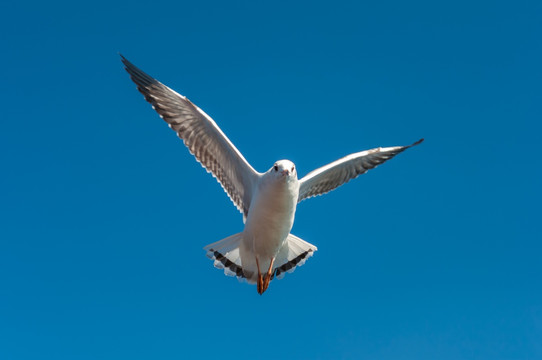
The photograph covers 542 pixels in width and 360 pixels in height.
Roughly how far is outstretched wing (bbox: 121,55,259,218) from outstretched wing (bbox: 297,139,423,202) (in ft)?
Result: 3.33

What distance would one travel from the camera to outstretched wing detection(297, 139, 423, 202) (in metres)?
10.2

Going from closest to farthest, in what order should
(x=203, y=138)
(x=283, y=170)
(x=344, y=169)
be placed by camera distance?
(x=283, y=170)
(x=203, y=138)
(x=344, y=169)

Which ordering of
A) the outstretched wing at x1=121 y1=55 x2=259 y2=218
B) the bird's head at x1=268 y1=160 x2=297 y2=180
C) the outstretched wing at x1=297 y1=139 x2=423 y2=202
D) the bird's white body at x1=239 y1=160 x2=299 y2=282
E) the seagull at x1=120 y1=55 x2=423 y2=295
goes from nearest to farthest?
the bird's head at x1=268 y1=160 x2=297 y2=180 < the bird's white body at x1=239 y1=160 x2=299 y2=282 < the seagull at x1=120 y1=55 x2=423 y2=295 < the outstretched wing at x1=121 y1=55 x2=259 y2=218 < the outstretched wing at x1=297 y1=139 x2=423 y2=202

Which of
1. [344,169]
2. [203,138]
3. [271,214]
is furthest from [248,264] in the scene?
[344,169]

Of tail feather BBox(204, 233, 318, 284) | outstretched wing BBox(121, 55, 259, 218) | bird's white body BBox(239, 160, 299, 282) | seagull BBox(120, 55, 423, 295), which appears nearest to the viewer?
bird's white body BBox(239, 160, 299, 282)

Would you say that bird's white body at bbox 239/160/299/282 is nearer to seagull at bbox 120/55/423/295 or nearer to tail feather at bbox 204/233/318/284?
seagull at bbox 120/55/423/295

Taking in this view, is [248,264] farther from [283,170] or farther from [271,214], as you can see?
[283,170]

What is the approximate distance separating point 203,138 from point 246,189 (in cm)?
108

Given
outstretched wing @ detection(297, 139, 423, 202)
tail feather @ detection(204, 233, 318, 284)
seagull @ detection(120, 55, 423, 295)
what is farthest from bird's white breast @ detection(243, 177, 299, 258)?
outstretched wing @ detection(297, 139, 423, 202)

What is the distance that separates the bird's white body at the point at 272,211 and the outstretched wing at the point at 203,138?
66 cm

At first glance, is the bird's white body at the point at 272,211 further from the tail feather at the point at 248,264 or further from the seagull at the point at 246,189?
the tail feather at the point at 248,264

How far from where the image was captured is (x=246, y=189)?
32.7 feet

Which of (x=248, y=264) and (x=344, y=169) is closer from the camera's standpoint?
(x=248, y=264)

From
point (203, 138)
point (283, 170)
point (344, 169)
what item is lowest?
point (283, 170)
